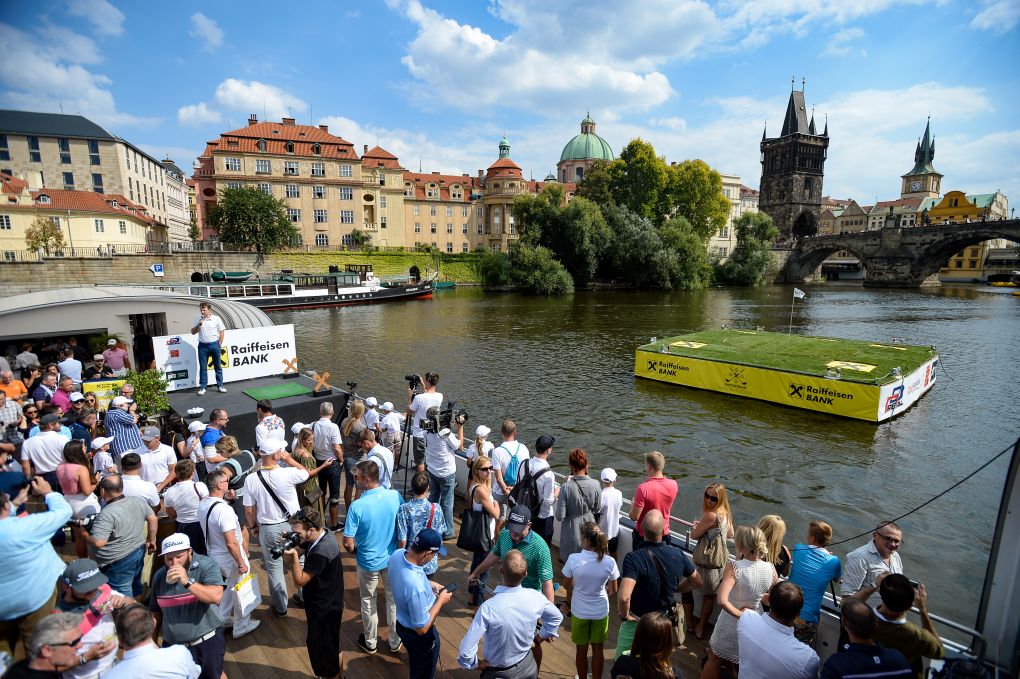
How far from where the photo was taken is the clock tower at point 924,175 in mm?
123250

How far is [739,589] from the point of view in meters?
4.55

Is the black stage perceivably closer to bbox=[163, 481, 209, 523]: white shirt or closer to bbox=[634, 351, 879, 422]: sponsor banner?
bbox=[163, 481, 209, 523]: white shirt

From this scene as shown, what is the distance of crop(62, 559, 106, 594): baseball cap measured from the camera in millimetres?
3771

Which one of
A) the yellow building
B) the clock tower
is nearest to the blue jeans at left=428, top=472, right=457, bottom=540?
the yellow building

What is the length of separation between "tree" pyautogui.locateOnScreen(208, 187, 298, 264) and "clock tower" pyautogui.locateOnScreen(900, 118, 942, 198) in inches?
5685

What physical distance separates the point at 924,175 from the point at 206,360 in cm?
16392

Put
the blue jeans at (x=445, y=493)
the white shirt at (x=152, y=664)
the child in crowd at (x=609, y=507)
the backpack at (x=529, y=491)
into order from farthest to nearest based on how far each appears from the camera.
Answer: the blue jeans at (x=445, y=493) → the backpack at (x=529, y=491) → the child in crowd at (x=609, y=507) → the white shirt at (x=152, y=664)

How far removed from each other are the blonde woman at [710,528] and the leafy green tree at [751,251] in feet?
256

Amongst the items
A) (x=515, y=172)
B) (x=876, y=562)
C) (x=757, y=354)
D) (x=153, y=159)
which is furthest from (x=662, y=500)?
(x=153, y=159)

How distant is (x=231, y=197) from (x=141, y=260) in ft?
43.4

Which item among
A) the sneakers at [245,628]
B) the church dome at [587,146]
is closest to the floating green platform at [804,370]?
the sneakers at [245,628]

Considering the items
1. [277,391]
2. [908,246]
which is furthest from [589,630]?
[908,246]

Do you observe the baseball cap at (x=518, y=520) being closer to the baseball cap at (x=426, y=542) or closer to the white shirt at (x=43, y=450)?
the baseball cap at (x=426, y=542)

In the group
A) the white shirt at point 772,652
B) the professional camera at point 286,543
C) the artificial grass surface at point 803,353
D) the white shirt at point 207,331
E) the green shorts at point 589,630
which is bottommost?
the artificial grass surface at point 803,353
